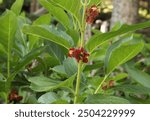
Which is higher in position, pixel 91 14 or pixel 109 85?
pixel 91 14

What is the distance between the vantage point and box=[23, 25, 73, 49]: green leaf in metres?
1.25

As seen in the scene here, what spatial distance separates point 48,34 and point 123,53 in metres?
0.24

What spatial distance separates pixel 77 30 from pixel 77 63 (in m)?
0.15

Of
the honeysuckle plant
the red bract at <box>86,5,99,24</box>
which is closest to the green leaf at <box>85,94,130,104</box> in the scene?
the honeysuckle plant

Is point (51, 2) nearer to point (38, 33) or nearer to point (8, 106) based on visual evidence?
point (38, 33)

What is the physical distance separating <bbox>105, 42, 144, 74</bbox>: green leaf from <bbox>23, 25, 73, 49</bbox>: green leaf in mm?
145

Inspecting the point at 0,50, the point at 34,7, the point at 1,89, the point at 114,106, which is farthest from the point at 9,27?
the point at 34,7

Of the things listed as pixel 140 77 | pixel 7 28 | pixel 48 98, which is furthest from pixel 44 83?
pixel 140 77

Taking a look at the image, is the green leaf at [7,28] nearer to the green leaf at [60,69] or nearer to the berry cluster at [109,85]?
the green leaf at [60,69]

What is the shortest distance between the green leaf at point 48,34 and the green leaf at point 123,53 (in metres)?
0.14

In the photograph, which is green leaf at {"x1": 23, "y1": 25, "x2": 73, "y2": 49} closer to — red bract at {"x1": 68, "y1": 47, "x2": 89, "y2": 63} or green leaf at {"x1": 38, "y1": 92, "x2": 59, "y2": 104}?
red bract at {"x1": 68, "y1": 47, "x2": 89, "y2": 63}

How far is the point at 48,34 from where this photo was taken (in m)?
1.28

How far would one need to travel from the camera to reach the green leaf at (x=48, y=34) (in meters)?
1.25

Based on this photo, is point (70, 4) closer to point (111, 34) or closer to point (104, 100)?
point (111, 34)
